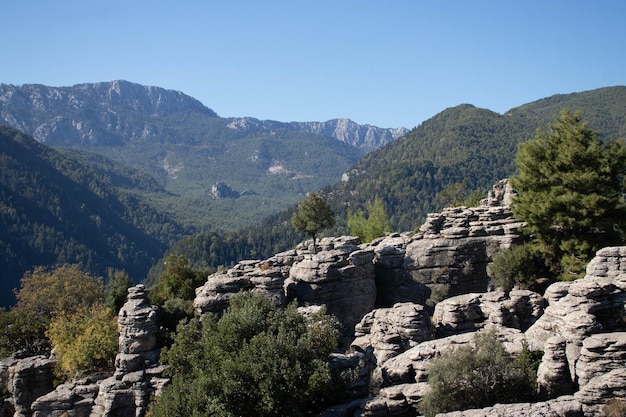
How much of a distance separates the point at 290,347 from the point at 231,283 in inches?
609

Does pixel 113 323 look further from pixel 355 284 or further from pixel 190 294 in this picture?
pixel 355 284

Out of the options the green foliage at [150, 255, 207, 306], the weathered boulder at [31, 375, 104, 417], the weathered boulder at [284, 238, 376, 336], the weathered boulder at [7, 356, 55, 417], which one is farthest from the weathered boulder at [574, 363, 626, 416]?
the weathered boulder at [7, 356, 55, 417]

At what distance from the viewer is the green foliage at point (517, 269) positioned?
3634 centimetres

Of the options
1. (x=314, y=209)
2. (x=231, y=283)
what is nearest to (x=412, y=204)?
(x=314, y=209)

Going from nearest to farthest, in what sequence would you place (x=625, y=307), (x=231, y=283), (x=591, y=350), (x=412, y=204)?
(x=591, y=350), (x=625, y=307), (x=231, y=283), (x=412, y=204)

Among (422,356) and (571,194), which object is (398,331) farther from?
(571,194)

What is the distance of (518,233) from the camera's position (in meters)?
40.5

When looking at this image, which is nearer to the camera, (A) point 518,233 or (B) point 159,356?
(B) point 159,356

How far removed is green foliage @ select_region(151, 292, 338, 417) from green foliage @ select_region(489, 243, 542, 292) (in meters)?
14.8

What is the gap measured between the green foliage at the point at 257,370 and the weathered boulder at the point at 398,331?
4.30 metres

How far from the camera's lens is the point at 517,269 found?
120 feet

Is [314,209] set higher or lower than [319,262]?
higher

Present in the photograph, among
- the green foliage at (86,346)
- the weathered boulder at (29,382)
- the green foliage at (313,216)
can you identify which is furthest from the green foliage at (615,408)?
the weathered boulder at (29,382)

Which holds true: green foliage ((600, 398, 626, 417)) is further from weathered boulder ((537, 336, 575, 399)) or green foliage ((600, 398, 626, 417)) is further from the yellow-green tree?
the yellow-green tree
